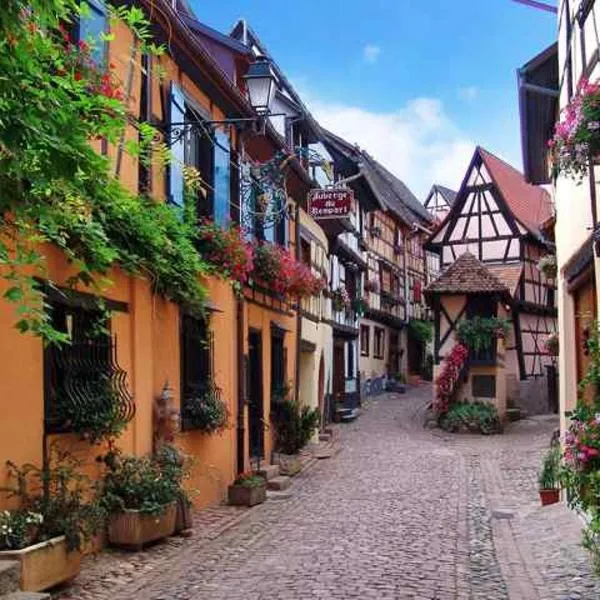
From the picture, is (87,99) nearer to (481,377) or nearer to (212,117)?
(212,117)

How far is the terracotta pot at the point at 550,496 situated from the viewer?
10.7 meters

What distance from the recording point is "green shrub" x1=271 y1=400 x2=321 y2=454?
15.0 meters

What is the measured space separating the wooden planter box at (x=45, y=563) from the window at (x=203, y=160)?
4.69 m

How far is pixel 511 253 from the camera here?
28.0 m

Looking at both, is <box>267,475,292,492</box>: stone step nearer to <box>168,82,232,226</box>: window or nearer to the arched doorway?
<box>168,82,232,226</box>: window

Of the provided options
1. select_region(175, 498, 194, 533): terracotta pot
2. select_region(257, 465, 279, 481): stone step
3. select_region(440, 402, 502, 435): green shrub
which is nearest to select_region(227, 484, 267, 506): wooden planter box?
select_region(257, 465, 279, 481): stone step

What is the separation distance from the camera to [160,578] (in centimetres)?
693

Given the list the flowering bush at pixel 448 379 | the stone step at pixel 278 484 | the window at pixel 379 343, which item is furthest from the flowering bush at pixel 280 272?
the window at pixel 379 343

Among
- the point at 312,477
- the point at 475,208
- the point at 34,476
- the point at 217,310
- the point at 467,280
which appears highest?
the point at 475,208

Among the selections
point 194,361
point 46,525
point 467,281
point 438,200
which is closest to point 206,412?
point 194,361

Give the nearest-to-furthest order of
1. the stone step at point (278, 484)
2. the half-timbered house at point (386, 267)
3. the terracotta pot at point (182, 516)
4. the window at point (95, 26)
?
the window at point (95, 26) → the terracotta pot at point (182, 516) → the stone step at point (278, 484) → the half-timbered house at point (386, 267)

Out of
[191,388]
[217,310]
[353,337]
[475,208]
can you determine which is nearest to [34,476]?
[191,388]

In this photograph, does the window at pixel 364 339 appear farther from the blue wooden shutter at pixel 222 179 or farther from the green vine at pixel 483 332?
the blue wooden shutter at pixel 222 179

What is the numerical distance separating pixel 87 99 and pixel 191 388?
6.62 meters
